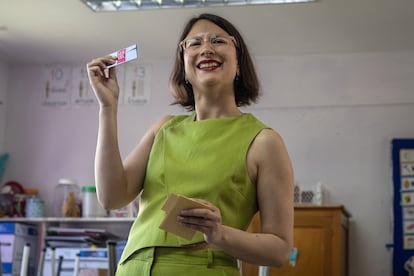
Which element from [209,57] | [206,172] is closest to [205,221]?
[206,172]

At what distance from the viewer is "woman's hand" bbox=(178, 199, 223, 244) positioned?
1005mm

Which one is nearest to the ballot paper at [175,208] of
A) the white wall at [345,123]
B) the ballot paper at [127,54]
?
the ballot paper at [127,54]

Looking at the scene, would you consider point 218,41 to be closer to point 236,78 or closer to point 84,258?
point 236,78

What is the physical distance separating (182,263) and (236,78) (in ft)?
1.43

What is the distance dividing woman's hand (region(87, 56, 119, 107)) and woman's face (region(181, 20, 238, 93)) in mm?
153

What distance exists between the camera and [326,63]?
5105mm

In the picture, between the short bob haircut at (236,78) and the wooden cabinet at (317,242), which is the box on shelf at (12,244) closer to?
the wooden cabinet at (317,242)

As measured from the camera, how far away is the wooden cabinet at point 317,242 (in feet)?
13.9

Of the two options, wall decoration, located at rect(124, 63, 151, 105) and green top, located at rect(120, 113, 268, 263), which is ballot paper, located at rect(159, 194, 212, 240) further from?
wall decoration, located at rect(124, 63, 151, 105)

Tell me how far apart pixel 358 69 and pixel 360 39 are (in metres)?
0.36

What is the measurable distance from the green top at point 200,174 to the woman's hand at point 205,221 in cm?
10

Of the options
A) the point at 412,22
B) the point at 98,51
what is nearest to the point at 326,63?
the point at 412,22

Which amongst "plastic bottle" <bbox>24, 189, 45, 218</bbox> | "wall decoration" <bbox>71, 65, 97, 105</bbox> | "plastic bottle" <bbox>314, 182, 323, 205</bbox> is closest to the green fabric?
"plastic bottle" <bbox>314, 182, 323, 205</bbox>

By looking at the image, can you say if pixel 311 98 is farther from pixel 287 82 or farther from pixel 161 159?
pixel 161 159
